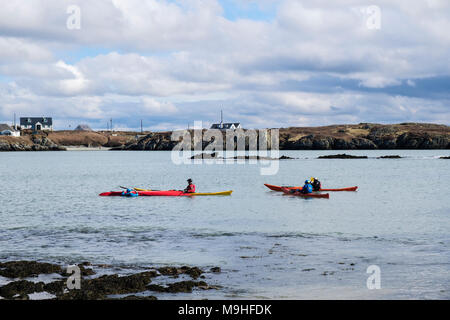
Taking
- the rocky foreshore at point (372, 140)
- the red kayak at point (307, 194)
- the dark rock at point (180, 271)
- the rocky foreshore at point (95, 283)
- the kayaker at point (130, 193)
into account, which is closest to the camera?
the rocky foreshore at point (95, 283)

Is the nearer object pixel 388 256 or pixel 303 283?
pixel 303 283

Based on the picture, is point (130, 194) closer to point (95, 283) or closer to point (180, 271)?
point (180, 271)

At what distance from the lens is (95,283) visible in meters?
16.2

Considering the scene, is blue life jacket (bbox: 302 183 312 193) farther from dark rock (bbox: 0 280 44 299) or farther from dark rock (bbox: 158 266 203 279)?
dark rock (bbox: 0 280 44 299)

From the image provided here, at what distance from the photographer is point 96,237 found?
25750 mm

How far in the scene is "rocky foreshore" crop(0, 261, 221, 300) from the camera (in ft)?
49.5

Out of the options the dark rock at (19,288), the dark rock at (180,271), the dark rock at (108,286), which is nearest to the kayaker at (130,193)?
the dark rock at (180,271)

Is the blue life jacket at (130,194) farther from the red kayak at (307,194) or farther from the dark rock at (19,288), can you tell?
the dark rock at (19,288)

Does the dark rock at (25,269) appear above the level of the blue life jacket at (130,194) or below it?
below

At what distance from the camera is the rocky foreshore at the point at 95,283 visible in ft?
49.5

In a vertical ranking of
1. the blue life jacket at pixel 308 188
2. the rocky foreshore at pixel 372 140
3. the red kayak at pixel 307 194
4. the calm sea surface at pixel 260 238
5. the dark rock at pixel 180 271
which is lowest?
the calm sea surface at pixel 260 238

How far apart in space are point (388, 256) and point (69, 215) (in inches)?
925
